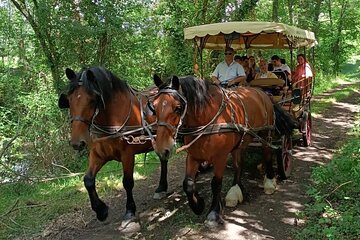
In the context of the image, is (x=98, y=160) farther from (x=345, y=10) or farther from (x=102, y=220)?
(x=345, y=10)

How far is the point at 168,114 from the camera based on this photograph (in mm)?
4359

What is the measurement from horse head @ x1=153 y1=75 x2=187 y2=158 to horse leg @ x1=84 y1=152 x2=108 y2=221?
3.82ft

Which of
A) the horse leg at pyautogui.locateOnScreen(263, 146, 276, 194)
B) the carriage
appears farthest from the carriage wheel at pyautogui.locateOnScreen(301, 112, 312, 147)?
the horse leg at pyautogui.locateOnScreen(263, 146, 276, 194)

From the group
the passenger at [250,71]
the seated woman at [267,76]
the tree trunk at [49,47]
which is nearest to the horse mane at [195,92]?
the seated woman at [267,76]

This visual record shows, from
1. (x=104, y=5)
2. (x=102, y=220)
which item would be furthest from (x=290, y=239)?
(x=104, y=5)

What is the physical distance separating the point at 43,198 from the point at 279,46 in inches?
243

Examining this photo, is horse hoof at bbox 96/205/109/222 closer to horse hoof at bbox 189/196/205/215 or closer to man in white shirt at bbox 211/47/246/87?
horse hoof at bbox 189/196/205/215

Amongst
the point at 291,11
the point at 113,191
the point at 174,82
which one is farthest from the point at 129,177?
the point at 291,11

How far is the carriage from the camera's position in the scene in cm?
662

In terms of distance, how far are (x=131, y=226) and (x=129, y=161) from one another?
2.71 feet

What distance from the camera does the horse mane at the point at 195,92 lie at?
15.8ft

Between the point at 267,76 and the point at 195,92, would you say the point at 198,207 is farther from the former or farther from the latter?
the point at 267,76

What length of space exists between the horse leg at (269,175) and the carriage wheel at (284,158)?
195 mm

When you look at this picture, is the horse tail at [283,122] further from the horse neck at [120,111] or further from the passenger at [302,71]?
the horse neck at [120,111]
